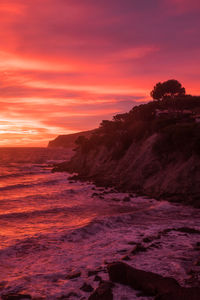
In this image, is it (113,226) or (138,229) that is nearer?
(138,229)

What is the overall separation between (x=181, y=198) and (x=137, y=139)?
19.8 metres

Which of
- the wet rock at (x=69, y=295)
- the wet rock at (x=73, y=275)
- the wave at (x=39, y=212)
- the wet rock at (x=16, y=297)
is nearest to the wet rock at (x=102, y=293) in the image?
the wet rock at (x=69, y=295)

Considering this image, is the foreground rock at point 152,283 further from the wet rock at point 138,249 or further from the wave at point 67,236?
the wave at point 67,236

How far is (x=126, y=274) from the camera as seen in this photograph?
8.50 metres

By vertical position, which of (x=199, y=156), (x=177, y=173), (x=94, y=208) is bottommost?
(x=94, y=208)

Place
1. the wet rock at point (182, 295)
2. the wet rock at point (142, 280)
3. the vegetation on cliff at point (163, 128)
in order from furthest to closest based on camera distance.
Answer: the vegetation on cliff at point (163, 128)
the wet rock at point (142, 280)
the wet rock at point (182, 295)

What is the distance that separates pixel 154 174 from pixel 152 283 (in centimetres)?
2323

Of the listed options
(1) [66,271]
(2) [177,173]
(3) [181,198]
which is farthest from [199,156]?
(1) [66,271]

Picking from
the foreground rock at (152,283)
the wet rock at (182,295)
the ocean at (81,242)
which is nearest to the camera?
the wet rock at (182,295)

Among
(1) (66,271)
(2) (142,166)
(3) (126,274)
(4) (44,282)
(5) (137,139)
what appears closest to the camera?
(3) (126,274)

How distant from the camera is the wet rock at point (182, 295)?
7.00 metres

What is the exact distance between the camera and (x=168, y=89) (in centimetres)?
6059

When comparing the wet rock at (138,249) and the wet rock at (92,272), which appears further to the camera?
the wet rock at (138,249)

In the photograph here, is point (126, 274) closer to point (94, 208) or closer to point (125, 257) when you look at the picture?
point (125, 257)
